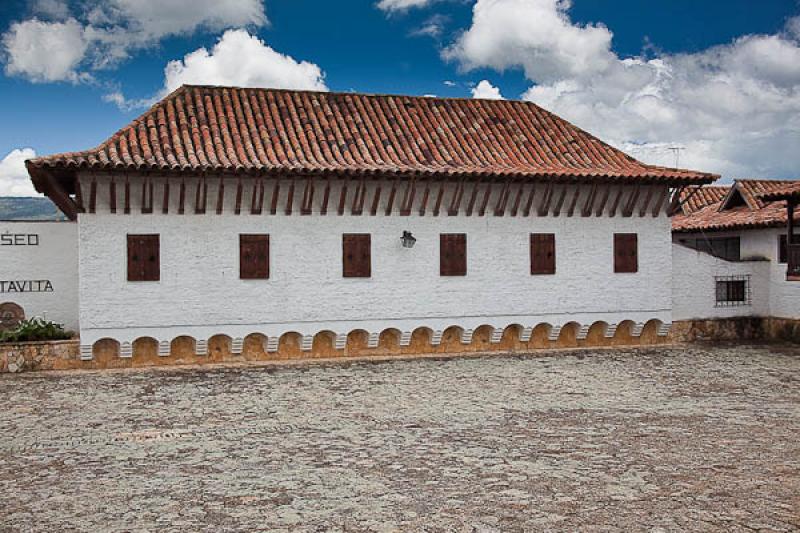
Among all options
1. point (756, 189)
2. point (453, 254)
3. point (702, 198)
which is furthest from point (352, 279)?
point (702, 198)

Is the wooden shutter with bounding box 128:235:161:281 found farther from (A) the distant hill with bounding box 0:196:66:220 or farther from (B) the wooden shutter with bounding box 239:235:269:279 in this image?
(A) the distant hill with bounding box 0:196:66:220

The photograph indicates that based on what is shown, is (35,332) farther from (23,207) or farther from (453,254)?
(23,207)

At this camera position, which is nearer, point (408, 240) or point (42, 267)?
point (42, 267)

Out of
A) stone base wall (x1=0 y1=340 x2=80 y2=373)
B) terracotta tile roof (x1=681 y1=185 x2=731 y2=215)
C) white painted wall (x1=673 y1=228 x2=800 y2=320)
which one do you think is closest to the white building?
stone base wall (x1=0 y1=340 x2=80 y2=373)

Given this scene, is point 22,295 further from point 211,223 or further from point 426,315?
point 426,315

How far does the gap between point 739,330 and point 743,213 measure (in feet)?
12.3

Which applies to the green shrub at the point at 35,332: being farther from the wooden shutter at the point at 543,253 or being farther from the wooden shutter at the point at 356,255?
the wooden shutter at the point at 543,253

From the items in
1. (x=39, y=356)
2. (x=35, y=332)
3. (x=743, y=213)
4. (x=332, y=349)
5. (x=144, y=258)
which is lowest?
(x=332, y=349)

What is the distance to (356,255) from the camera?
16.6m

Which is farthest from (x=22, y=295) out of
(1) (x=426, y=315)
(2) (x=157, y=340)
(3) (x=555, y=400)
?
(3) (x=555, y=400)

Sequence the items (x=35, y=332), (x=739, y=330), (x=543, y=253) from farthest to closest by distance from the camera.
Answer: (x=739, y=330) → (x=543, y=253) → (x=35, y=332)

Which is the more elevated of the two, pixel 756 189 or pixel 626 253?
pixel 756 189

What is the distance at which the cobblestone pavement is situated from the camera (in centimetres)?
671

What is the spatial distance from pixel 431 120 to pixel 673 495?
522 inches
